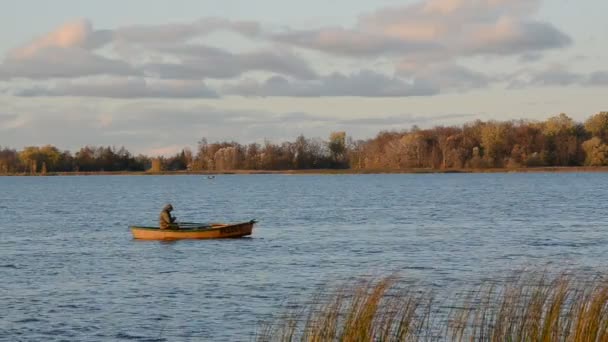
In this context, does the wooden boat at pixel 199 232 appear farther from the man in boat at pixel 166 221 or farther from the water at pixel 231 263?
the water at pixel 231 263

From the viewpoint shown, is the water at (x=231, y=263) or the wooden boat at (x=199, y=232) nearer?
the water at (x=231, y=263)

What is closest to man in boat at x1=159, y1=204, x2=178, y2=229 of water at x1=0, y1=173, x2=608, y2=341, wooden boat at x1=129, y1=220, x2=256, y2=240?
wooden boat at x1=129, y1=220, x2=256, y2=240

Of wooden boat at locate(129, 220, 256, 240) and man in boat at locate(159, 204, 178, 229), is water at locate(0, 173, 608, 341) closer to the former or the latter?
wooden boat at locate(129, 220, 256, 240)

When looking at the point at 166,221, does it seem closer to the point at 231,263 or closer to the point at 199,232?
the point at 199,232

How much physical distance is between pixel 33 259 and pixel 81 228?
2146cm

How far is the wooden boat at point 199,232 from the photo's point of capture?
49.2 m

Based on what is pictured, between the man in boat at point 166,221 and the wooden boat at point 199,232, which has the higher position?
the man in boat at point 166,221

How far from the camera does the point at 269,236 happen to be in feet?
177

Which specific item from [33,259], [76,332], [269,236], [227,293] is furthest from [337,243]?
[76,332]

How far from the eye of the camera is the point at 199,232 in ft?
161

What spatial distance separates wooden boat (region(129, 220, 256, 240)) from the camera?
161ft

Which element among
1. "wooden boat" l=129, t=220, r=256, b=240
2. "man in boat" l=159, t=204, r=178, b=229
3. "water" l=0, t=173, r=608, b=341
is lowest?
"water" l=0, t=173, r=608, b=341

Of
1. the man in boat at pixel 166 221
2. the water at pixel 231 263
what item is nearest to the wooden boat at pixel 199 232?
the man in boat at pixel 166 221

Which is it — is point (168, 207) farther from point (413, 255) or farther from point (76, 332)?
point (76, 332)
